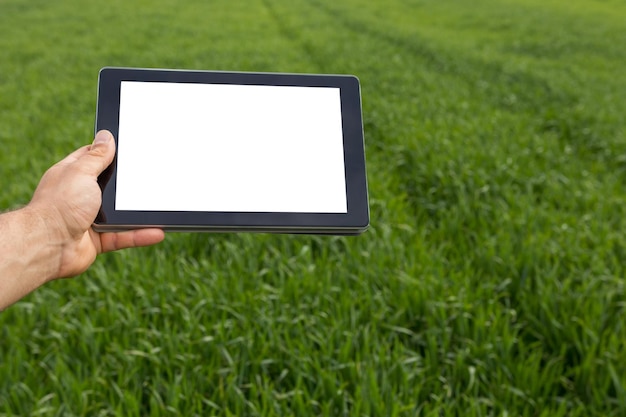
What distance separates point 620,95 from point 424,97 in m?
2.99

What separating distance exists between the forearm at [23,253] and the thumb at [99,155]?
7.3 inches

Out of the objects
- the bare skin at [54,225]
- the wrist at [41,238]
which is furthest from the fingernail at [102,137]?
the wrist at [41,238]

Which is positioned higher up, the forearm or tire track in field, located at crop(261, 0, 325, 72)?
tire track in field, located at crop(261, 0, 325, 72)

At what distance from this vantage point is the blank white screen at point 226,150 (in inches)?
58.5

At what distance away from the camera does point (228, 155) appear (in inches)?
59.2

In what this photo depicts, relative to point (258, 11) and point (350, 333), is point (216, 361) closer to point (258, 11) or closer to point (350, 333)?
point (350, 333)

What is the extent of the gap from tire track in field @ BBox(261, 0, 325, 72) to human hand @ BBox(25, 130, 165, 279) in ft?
31.9

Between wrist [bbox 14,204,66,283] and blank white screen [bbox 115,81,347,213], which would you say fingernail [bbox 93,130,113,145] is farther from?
wrist [bbox 14,204,66,283]

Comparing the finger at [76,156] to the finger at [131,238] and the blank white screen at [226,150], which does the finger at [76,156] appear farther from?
the finger at [131,238]

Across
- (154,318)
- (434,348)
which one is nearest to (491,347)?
(434,348)

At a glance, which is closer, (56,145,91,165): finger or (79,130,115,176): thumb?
(79,130,115,176): thumb

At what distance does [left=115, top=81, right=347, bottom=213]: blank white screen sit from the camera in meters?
1.49

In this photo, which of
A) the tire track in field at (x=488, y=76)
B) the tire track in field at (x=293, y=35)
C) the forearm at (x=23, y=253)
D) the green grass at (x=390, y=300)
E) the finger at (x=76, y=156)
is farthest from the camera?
the tire track in field at (x=293, y=35)

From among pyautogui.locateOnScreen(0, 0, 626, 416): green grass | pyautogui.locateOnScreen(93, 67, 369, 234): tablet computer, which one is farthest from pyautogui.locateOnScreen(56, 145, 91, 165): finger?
pyautogui.locateOnScreen(0, 0, 626, 416): green grass
